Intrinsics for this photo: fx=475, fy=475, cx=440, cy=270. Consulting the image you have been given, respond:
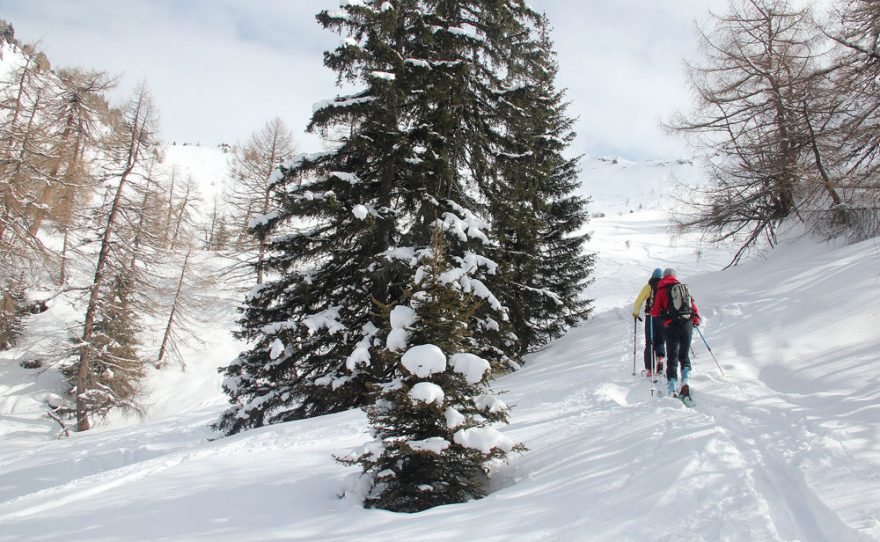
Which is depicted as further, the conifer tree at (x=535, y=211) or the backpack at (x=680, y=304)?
the conifer tree at (x=535, y=211)

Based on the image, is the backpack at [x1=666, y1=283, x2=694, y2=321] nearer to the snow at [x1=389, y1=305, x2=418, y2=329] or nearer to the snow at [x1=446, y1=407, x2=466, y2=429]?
the snow at [x1=446, y1=407, x2=466, y2=429]

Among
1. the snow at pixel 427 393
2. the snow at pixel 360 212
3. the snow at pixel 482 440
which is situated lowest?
the snow at pixel 482 440

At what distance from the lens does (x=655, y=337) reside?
8.08 metres

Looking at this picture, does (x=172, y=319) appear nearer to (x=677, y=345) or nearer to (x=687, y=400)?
(x=677, y=345)

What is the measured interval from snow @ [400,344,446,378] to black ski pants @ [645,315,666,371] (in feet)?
15.6

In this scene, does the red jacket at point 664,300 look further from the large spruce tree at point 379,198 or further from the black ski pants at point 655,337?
the large spruce tree at point 379,198

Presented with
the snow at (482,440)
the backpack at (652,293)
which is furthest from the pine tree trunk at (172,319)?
the snow at (482,440)

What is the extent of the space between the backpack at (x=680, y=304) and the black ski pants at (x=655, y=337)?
43 centimetres

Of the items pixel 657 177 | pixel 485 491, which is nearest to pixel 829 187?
pixel 485 491

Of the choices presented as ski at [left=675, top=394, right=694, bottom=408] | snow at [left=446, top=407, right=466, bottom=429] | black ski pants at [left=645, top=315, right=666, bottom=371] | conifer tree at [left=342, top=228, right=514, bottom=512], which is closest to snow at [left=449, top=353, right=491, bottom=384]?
conifer tree at [left=342, top=228, right=514, bottom=512]

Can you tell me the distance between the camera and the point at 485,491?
4.54 meters

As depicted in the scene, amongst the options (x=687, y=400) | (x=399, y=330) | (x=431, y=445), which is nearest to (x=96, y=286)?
(x=399, y=330)

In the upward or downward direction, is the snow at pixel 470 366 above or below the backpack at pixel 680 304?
below

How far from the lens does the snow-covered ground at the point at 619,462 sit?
323 centimetres
